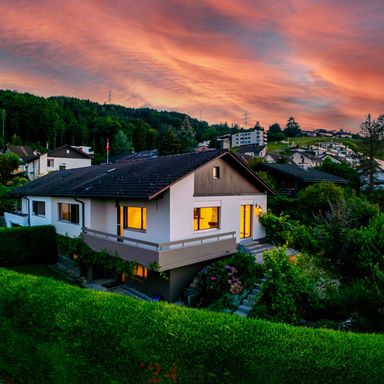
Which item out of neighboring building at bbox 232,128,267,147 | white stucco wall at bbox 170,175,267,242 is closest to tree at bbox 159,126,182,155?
white stucco wall at bbox 170,175,267,242

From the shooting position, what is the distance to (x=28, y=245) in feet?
57.4

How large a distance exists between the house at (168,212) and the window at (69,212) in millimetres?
59

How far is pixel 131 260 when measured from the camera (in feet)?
40.3

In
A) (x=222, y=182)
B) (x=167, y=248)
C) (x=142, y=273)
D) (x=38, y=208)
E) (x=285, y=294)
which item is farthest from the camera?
(x=38, y=208)

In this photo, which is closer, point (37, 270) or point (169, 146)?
point (37, 270)

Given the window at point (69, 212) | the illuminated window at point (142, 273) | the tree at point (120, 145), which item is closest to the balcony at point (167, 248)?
the illuminated window at point (142, 273)

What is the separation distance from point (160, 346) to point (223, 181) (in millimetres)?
11263

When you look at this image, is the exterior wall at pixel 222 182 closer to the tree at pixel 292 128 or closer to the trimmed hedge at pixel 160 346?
the trimmed hedge at pixel 160 346

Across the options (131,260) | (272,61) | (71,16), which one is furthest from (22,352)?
(272,61)

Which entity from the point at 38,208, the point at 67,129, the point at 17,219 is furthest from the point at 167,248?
the point at 67,129

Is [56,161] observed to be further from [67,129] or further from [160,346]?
[160,346]

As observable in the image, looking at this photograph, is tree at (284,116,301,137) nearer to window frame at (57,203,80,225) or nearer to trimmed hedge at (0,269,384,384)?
window frame at (57,203,80,225)

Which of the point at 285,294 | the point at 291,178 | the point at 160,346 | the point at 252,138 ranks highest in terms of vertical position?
the point at 252,138

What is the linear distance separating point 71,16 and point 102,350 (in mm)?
14594
